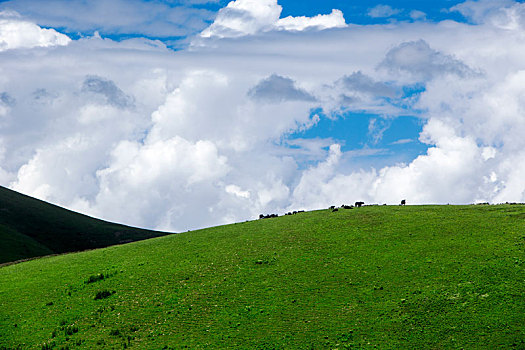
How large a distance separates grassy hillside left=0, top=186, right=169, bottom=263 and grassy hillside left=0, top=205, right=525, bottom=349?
2660 inches

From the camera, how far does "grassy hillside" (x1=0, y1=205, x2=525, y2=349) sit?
4369cm

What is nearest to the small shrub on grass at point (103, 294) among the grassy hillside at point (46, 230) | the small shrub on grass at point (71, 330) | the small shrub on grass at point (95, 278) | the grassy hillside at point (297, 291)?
the grassy hillside at point (297, 291)

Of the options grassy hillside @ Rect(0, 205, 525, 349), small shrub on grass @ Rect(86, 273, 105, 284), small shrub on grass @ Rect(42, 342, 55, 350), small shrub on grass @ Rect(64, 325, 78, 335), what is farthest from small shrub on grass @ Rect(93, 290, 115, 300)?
small shrub on grass @ Rect(42, 342, 55, 350)

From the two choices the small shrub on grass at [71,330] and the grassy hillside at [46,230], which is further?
the grassy hillside at [46,230]

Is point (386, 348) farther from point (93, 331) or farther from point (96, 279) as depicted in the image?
point (96, 279)

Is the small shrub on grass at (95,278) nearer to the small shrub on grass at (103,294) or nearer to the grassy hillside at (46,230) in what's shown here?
the small shrub on grass at (103,294)

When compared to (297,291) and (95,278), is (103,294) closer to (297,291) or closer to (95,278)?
(95,278)

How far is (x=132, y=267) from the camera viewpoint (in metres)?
63.5

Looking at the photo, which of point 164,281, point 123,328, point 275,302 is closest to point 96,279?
point 164,281

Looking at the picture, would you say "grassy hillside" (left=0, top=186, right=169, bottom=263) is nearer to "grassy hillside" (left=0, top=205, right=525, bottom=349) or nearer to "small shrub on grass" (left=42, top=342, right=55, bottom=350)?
"grassy hillside" (left=0, top=205, right=525, bottom=349)

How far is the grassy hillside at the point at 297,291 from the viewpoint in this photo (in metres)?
43.7

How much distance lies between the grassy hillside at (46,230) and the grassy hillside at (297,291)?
67561 mm

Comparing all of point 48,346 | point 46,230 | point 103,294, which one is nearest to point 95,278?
point 103,294

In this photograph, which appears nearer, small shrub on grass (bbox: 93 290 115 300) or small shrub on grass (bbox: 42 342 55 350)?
small shrub on grass (bbox: 42 342 55 350)
